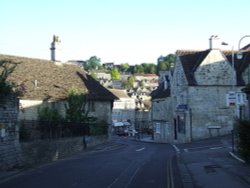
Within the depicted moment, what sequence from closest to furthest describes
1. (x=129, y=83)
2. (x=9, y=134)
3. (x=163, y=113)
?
1. (x=9, y=134)
2. (x=163, y=113)
3. (x=129, y=83)

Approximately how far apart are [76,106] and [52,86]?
17.1ft

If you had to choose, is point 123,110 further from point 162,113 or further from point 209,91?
point 209,91

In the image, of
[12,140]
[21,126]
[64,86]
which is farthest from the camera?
[64,86]

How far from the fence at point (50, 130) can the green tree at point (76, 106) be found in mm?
1199

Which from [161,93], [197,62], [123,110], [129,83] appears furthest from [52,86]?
[129,83]

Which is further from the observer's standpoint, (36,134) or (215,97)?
(215,97)

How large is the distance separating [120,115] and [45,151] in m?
86.0

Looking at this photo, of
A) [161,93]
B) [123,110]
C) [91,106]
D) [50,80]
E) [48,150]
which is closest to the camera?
[48,150]

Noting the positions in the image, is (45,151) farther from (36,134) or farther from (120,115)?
(120,115)

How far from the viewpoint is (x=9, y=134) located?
21.3 metres

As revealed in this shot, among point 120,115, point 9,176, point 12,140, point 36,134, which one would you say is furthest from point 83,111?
point 120,115

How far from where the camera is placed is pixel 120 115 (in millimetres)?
111750

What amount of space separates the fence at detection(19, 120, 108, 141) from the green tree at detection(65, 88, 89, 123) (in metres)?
1.20

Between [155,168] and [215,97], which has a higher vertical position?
[215,97]
